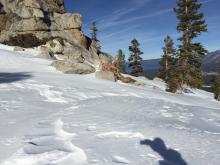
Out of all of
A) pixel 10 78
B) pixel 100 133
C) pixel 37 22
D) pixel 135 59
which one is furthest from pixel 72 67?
pixel 135 59

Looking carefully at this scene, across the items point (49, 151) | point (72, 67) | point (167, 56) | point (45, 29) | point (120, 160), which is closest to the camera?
point (120, 160)

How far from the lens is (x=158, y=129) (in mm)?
8359

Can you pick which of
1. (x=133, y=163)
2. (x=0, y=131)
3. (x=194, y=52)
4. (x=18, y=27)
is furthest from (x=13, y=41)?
(x=133, y=163)

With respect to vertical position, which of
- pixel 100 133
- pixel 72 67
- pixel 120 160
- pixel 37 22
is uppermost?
pixel 37 22

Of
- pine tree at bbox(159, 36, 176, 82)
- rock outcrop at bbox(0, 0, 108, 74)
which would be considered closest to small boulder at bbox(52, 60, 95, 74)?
rock outcrop at bbox(0, 0, 108, 74)

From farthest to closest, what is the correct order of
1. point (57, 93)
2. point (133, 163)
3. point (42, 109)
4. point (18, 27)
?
point (18, 27)
point (57, 93)
point (42, 109)
point (133, 163)

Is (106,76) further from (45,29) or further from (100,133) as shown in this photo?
(45,29)

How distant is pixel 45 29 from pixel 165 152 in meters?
42.7

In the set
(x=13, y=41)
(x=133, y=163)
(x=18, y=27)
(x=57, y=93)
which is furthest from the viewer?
(x=18, y=27)

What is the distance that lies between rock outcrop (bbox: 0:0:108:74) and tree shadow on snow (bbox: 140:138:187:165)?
109 ft

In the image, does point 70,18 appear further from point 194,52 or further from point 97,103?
point 97,103

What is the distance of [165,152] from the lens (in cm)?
655

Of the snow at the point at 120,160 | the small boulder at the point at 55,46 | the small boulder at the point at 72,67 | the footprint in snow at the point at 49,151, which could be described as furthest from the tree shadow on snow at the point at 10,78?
the small boulder at the point at 55,46

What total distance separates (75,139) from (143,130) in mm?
2019
